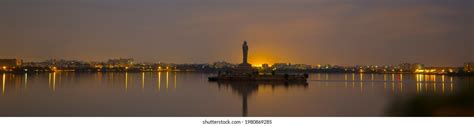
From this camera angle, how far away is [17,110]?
6.41 meters

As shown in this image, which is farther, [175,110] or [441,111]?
[175,110]

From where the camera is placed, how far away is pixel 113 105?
727 centimetres
